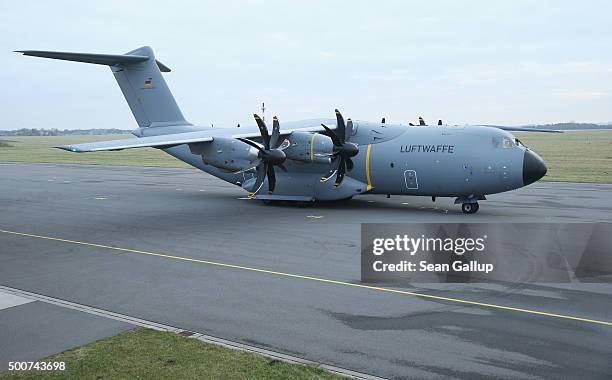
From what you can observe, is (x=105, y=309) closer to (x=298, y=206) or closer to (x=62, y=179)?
(x=298, y=206)

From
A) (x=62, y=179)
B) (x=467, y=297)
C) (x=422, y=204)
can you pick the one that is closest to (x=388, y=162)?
(x=422, y=204)

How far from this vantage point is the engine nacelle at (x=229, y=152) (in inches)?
825

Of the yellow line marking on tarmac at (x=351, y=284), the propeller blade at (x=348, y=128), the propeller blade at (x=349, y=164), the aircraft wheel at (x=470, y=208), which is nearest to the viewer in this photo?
the yellow line marking on tarmac at (x=351, y=284)

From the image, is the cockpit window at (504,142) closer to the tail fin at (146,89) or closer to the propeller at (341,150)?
the propeller at (341,150)

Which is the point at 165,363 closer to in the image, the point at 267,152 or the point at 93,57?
the point at 267,152

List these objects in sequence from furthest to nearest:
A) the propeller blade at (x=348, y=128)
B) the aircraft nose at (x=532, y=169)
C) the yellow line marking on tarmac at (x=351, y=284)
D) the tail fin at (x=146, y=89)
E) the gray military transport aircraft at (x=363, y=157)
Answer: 1. the tail fin at (x=146, y=89)
2. the propeller blade at (x=348, y=128)
3. the gray military transport aircraft at (x=363, y=157)
4. the aircraft nose at (x=532, y=169)
5. the yellow line marking on tarmac at (x=351, y=284)

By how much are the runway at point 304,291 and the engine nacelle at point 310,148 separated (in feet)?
7.84

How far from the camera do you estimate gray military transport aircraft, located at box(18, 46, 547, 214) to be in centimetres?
2083

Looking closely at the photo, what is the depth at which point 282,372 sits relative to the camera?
729 cm

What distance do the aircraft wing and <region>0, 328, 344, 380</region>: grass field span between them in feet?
28.1

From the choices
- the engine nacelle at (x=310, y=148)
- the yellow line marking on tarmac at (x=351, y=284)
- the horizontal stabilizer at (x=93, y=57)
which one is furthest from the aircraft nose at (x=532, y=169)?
the horizontal stabilizer at (x=93, y=57)

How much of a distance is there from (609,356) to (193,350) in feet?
20.1

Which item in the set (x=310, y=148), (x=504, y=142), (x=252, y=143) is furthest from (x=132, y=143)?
(x=504, y=142)

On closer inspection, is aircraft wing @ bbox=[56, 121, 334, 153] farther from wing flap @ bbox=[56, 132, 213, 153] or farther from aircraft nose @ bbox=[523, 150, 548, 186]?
aircraft nose @ bbox=[523, 150, 548, 186]
